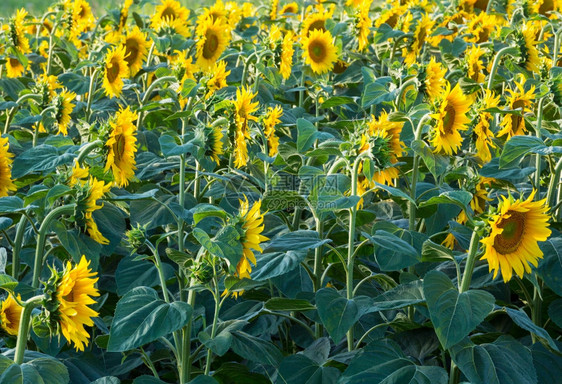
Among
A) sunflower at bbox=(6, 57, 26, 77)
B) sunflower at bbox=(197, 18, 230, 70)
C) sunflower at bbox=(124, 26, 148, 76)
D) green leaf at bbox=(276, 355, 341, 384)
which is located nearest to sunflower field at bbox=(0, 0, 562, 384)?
green leaf at bbox=(276, 355, 341, 384)

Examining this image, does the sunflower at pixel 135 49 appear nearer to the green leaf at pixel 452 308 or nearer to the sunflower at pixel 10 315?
the sunflower at pixel 10 315

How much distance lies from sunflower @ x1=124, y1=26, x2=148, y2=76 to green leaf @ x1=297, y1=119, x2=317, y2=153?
130cm

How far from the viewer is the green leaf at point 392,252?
169 centimetres

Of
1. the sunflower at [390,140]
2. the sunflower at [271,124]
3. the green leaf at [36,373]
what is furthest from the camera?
the sunflower at [271,124]

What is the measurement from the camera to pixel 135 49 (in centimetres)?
321

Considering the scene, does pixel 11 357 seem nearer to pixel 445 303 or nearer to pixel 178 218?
pixel 178 218

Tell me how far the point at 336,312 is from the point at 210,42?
1.91m

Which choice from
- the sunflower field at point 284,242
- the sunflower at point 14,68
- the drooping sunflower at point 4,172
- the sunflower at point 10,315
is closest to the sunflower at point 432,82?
the sunflower field at point 284,242

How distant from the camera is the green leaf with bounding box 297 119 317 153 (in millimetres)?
2074

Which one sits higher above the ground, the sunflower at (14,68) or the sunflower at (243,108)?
the sunflower at (243,108)

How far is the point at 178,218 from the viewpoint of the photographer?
6.45 feet

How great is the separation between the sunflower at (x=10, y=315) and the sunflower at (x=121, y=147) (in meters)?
0.45

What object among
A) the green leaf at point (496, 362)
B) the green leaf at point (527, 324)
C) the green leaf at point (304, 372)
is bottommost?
the green leaf at point (304, 372)

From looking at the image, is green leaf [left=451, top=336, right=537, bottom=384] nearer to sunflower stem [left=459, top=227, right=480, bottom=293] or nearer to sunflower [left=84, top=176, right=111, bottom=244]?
sunflower stem [left=459, top=227, right=480, bottom=293]
